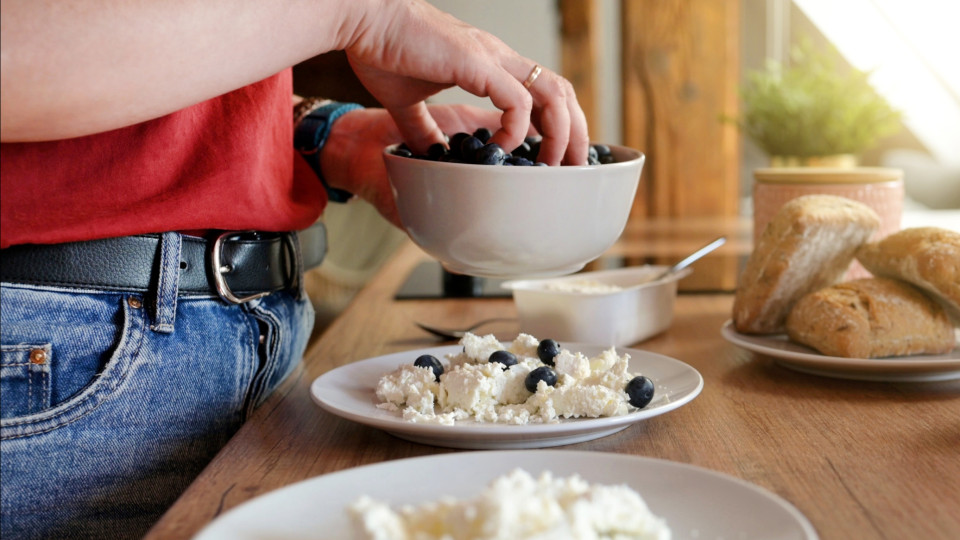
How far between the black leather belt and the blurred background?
32cm

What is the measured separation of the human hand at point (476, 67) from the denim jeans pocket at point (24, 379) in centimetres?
36

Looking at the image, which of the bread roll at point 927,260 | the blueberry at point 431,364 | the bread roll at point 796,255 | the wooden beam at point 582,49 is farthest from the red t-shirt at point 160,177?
the wooden beam at point 582,49

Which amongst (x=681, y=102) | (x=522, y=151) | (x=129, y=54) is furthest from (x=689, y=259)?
(x=681, y=102)

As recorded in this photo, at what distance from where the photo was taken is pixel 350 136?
115 cm

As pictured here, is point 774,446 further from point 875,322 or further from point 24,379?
point 24,379

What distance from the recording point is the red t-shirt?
0.70 m

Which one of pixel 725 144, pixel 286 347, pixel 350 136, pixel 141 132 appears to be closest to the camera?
pixel 141 132

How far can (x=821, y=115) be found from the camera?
78.5 inches

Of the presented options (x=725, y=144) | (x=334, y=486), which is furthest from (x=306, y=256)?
(x=725, y=144)

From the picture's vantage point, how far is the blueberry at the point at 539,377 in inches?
26.1

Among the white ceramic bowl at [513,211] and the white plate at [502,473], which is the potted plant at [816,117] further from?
the white plate at [502,473]

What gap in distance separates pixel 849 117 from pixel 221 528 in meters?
1.88

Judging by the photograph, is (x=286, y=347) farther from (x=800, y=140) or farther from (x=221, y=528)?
(x=800, y=140)

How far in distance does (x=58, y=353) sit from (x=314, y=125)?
56 centimetres
